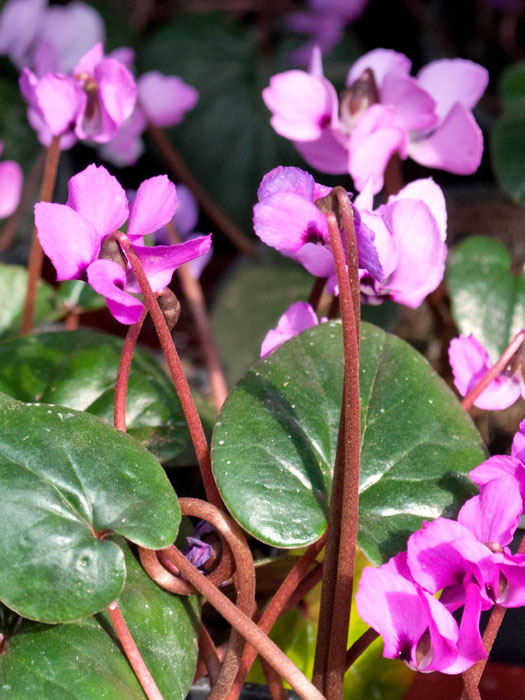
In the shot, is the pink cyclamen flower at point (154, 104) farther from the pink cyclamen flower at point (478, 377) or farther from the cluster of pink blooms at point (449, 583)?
the cluster of pink blooms at point (449, 583)

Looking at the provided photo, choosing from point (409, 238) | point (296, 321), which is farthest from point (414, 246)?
point (296, 321)

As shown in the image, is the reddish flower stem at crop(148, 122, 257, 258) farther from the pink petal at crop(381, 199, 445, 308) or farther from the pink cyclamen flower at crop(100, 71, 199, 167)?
the pink petal at crop(381, 199, 445, 308)

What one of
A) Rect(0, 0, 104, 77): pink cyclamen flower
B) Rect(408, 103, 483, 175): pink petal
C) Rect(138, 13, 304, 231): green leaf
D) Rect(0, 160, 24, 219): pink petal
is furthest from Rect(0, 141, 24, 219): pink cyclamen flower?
Rect(138, 13, 304, 231): green leaf

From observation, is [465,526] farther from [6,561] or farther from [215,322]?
[215,322]

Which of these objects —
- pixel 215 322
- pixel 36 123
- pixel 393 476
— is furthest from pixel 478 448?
pixel 215 322

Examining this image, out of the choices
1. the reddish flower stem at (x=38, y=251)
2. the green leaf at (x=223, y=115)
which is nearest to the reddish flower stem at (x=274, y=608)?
the reddish flower stem at (x=38, y=251)

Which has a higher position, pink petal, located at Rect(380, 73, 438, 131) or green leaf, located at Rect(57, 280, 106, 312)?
pink petal, located at Rect(380, 73, 438, 131)

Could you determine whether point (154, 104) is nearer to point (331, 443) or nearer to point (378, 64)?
point (378, 64)
